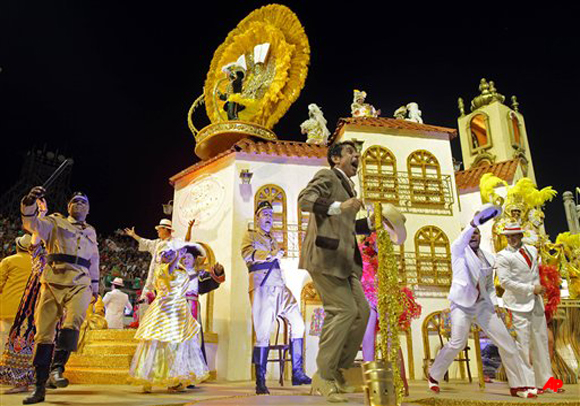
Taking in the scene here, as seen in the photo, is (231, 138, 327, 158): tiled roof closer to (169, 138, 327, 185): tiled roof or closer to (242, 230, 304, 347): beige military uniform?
(169, 138, 327, 185): tiled roof

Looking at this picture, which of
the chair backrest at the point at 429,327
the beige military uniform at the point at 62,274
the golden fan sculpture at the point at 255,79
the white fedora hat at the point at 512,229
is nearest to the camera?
the beige military uniform at the point at 62,274

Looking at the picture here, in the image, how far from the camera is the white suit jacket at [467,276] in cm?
494

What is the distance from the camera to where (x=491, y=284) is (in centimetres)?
521

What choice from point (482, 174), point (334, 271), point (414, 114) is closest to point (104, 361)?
point (334, 271)

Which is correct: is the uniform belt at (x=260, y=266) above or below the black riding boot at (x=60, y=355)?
above

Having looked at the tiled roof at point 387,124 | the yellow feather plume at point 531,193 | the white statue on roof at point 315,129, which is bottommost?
the yellow feather plume at point 531,193

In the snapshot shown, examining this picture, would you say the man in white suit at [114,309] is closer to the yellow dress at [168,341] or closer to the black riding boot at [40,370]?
the yellow dress at [168,341]

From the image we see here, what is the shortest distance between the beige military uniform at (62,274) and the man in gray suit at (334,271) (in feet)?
7.46

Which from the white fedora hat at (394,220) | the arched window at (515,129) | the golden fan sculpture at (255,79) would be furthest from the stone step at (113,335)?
the arched window at (515,129)

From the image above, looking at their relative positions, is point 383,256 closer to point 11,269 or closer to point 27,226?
point 27,226

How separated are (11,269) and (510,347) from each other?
6.00 m

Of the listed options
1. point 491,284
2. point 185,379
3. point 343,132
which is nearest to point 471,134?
point 343,132

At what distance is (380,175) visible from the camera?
36.8ft

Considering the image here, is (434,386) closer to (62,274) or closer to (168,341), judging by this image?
(168,341)
